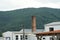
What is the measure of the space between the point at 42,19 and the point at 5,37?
126 m

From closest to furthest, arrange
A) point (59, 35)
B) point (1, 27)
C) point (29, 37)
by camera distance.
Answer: point (59, 35) < point (29, 37) < point (1, 27)

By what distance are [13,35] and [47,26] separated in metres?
8.67

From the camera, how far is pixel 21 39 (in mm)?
63312

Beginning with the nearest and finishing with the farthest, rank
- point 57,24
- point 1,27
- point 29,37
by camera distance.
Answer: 1. point 57,24
2. point 29,37
3. point 1,27

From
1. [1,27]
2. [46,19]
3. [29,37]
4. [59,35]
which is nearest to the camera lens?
[59,35]

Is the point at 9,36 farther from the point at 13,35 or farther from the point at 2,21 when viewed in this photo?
the point at 2,21

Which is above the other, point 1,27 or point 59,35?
point 59,35

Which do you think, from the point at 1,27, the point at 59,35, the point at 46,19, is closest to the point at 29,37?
the point at 59,35

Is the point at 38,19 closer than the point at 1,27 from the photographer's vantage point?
No

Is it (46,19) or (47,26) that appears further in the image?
(46,19)

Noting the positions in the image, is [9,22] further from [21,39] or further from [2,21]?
[21,39]

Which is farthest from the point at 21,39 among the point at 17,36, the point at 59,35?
the point at 59,35

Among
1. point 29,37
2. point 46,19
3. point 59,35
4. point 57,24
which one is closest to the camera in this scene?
point 59,35

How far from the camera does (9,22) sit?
196 meters
